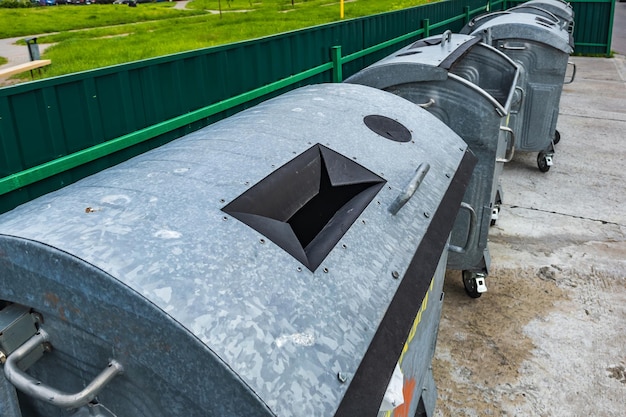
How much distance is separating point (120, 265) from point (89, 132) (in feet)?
5.91

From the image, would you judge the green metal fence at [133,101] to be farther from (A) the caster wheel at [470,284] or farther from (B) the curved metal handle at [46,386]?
(A) the caster wheel at [470,284]

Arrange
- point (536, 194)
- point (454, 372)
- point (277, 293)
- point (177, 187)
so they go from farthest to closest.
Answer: point (536, 194), point (454, 372), point (177, 187), point (277, 293)

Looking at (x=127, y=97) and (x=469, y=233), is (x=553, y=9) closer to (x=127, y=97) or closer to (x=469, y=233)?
(x=469, y=233)

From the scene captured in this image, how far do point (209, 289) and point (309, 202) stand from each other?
0.76 m

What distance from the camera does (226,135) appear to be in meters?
1.98

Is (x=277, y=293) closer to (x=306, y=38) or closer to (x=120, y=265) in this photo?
(x=120, y=265)

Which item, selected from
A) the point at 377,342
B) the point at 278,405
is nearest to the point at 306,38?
the point at 377,342

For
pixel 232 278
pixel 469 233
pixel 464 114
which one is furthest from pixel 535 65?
pixel 232 278

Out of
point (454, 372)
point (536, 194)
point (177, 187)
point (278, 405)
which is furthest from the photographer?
point (536, 194)

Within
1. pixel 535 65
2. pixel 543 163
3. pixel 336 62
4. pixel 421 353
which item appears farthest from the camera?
pixel 543 163

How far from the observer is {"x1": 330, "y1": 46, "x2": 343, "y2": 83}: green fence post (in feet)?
16.4

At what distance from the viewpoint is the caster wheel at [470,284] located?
402cm

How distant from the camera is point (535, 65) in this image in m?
6.11

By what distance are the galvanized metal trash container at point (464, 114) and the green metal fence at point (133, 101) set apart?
807 mm
